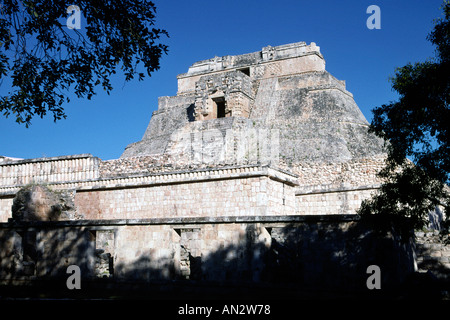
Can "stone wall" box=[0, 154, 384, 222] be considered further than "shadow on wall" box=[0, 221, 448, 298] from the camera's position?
Yes

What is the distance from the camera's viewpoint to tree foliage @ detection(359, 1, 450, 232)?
9234 millimetres

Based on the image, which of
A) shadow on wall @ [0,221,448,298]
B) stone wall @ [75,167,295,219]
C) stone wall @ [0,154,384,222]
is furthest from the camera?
stone wall @ [0,154,384,222]

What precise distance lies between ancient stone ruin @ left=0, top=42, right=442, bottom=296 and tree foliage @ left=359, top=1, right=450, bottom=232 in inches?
33.6

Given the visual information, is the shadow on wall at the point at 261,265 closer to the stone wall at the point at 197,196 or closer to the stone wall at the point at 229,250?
the stone wall at the point at 229,250

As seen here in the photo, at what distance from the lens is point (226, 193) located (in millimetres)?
17594

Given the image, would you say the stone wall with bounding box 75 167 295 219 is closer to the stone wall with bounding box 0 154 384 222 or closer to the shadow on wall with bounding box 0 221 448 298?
the stone wall with bounding box 0 154 384 222

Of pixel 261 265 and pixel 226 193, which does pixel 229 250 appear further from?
pixel 226 193

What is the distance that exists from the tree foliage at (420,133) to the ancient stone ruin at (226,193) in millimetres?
854

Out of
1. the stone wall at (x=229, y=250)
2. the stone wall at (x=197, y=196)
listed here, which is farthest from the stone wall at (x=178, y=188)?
A: the stone wall at (x=229, y=250)

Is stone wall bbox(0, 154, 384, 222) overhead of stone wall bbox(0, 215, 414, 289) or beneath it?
overhead

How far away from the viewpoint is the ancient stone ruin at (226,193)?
31.7 feet

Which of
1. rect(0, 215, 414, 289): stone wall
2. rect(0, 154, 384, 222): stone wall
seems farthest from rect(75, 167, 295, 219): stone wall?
rect(0, 215, 414, 289): stone wall

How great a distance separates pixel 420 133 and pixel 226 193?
892 centimetres

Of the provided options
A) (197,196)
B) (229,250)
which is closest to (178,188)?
(197,196)
